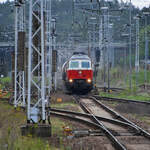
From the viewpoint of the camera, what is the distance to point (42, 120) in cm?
1120

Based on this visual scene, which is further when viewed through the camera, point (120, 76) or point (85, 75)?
point (120, 76)

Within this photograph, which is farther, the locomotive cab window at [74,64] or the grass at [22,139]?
the locomotive cab window at [74,64]

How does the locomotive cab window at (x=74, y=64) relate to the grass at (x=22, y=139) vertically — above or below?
above

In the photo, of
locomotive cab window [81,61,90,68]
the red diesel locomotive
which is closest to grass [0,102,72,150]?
the red diesel locomotive

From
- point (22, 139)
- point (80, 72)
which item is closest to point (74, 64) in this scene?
point (80, 72)

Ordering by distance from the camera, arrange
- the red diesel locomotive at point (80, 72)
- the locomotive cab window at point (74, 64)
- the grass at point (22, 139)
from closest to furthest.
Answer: the grass at point (22, 139) → the red diesel locomotive at point (80, 72) → the locomotive cab window at point (74, 64)

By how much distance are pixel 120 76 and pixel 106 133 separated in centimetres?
3877

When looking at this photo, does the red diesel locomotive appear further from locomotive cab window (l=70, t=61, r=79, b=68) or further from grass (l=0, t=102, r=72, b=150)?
grass (l=0, t=102, r=72, b=150)

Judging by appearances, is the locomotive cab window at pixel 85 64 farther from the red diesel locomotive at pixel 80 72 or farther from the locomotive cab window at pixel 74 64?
the locomotive cab window at pixel 74 64

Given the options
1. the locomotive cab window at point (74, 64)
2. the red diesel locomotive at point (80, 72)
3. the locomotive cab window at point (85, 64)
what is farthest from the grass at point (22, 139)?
the locomotive cab window at point (85, 64)

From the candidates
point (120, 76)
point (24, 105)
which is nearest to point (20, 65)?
point (24, 105)

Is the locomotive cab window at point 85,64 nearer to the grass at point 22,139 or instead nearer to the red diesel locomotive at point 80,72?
the red diesel locomotive at point 80,72

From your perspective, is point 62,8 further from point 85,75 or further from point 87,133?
point 87,133

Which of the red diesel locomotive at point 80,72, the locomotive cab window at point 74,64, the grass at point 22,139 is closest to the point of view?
the grass at point 22,139
